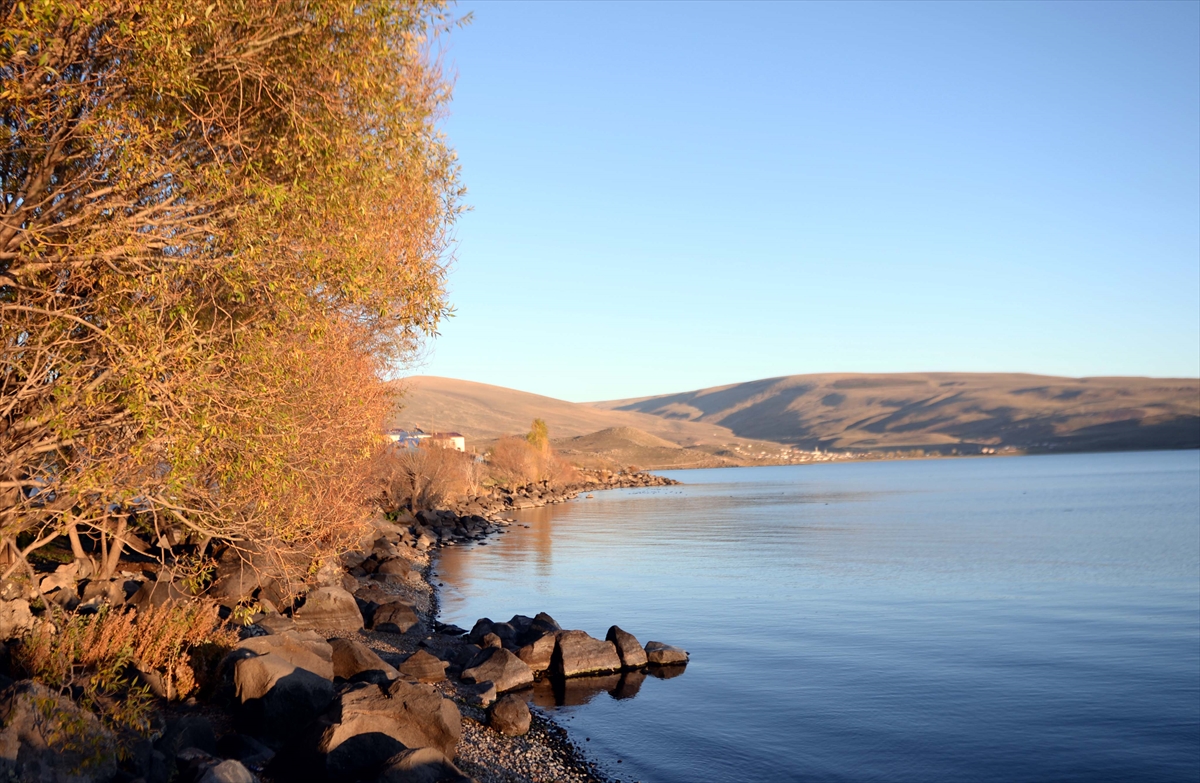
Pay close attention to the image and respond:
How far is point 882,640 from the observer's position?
76.4 ft

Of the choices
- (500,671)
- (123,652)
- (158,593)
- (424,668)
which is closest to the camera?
(123,652)

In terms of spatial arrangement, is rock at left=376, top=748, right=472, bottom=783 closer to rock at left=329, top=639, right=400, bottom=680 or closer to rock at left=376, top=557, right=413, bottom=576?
rock at left=329, top=639, right=400, bottom=680

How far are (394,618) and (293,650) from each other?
892cm

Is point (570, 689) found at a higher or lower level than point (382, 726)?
lower

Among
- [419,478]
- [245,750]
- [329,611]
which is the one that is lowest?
[329,611]

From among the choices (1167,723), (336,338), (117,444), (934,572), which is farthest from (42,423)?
(934,572)

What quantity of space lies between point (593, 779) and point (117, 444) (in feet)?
26.3

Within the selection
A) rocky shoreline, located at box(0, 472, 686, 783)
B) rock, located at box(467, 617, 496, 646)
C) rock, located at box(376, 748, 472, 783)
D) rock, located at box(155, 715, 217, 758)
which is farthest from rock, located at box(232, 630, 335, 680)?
rock, located at box(467, 617, 496, 646)

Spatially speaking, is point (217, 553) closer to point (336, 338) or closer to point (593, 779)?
point (336, 338)

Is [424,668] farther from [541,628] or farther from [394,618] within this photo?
[394,618]

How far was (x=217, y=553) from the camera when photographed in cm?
2217

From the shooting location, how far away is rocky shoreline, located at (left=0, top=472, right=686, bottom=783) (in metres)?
8.22

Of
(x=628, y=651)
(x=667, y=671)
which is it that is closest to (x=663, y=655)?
(x=667, y=671)

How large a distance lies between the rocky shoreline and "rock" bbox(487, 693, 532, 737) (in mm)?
23
